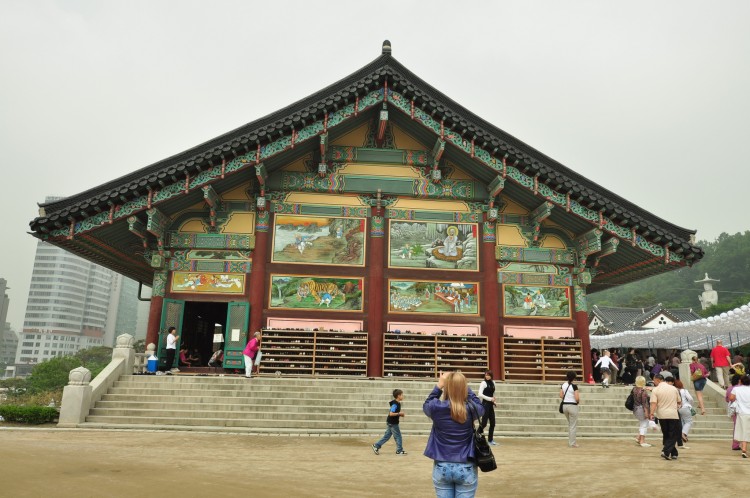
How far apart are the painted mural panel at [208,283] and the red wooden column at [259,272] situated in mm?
547

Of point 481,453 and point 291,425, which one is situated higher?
point 481,453

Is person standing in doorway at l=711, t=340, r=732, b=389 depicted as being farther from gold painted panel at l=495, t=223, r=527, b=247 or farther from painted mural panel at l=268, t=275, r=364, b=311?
painted mural panel at l=268, t=275, r=364, b=311

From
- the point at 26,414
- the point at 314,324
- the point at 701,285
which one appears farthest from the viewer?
the point at 701,285

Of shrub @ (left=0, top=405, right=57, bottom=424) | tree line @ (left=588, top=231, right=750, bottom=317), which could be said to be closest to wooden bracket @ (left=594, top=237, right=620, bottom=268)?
shrub @ (left=0, top=405, right=57, bottom=424)

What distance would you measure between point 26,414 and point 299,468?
8.67 metres

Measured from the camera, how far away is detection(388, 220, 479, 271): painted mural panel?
19547 mm

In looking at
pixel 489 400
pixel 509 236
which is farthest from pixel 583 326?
pixel 489 400

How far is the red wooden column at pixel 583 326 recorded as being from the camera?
18859 mm

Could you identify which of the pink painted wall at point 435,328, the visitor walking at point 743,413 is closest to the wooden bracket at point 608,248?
the pink painted wall at point 435,328

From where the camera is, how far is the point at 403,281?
19266 millimetres

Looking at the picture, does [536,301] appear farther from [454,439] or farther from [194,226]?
[454,439]

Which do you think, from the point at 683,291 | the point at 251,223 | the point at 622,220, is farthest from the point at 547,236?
the point at 683,291

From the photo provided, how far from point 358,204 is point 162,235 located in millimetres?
7264

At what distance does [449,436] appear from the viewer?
16.0 feet
